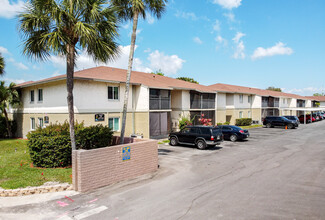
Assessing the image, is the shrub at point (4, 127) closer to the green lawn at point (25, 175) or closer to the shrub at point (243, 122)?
the green lawn at point (25, 175)

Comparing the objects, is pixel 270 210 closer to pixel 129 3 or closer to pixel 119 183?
pixel 119 183

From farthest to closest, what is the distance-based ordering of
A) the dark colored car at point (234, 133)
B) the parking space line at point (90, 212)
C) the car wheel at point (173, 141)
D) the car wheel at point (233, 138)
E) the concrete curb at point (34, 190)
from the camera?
the car wheel at point (233, 138) → the dark colored car at point (234, 133) → the car wheel at point (173, 141) → the concrete curb at point (34, 190) → the parking space line at point (90, 212)

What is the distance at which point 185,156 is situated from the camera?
14.6 metres

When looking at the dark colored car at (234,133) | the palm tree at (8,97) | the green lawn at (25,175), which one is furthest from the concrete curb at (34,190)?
the palm tree at (8,97)

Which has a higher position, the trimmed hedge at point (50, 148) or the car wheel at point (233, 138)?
the trimmed hedge at point (50, 148)

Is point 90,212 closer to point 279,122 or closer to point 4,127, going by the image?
point 4,127

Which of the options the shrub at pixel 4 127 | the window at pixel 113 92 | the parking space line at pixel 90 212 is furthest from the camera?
the shrub at pixel 4 127

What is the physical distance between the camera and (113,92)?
20.0m

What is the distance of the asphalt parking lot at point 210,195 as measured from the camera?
6.46m

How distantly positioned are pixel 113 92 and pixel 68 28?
10.4m

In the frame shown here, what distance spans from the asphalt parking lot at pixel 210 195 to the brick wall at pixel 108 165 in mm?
394

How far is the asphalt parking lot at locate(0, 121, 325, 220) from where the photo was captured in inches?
254

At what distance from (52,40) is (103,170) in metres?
5.47

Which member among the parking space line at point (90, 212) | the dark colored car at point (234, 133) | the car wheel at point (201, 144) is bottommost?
the parking space line at point (90, 212)
